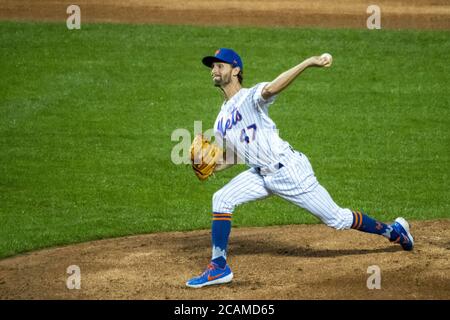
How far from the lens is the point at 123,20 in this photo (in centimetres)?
1761

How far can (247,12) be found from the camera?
18.0m

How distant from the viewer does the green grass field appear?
34.1 feet

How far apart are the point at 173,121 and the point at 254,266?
19.1 ft

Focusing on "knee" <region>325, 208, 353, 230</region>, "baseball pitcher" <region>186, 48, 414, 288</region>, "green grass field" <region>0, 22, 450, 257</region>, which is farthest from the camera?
"green grass field" <region>0, 22, 450, 257</region>

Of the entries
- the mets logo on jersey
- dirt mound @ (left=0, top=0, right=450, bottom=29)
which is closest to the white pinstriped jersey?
the mets logo on jersey

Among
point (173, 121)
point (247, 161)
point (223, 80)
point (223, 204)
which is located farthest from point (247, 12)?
point (223, 204)

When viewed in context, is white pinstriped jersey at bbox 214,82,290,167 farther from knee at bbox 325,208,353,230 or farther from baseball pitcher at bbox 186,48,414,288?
knee at bbox 325,208,353,230

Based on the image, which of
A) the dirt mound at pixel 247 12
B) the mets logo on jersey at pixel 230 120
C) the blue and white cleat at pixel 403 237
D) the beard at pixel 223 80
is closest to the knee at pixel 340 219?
the blue and white cleat at pixel 403 237

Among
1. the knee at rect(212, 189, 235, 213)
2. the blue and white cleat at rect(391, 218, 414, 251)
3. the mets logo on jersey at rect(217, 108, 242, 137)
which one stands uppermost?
the mets logo on jersey at rect(217, 108, 242, 137)

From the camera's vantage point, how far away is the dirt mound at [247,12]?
17516 mm

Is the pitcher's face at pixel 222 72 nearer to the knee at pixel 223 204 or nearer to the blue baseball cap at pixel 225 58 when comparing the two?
the blue baseball cap at pixel 225 58

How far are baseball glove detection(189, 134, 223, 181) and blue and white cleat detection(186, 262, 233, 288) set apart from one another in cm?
83

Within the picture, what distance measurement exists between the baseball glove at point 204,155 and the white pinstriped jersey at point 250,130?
203mm

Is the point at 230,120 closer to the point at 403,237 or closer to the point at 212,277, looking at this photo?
the point at 212,277
